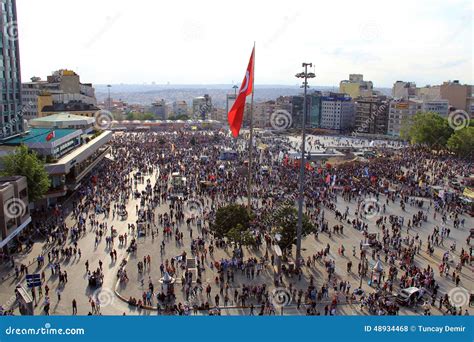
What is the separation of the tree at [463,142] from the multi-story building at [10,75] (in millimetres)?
56195

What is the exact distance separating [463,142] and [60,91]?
63351mm

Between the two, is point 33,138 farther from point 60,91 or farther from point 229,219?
point 60,91

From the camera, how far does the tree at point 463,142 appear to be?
212 ft

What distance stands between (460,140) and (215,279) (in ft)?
179

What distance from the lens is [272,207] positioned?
35969 millimetres

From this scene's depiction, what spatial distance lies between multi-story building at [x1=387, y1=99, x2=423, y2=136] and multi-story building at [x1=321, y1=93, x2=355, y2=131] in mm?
16200

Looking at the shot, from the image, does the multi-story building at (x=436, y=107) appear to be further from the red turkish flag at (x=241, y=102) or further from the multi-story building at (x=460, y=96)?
the red turkish flag at (x=241, y=102)

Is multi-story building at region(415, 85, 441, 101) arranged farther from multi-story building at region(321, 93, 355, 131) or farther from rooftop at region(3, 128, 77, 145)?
rooftop at region(3, 128, 77, 145)

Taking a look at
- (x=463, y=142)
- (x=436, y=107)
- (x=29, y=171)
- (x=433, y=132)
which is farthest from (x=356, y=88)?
(x=29, y=171)

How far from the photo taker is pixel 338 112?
117812mm

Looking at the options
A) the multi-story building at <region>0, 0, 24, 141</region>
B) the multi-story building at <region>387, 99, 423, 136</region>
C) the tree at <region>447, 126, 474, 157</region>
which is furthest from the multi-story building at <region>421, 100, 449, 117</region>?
the multi-story building at <region>0, 0, 24, 141</region>

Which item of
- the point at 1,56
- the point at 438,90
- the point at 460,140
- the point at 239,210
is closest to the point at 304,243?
the point at 239,210

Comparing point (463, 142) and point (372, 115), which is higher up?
point (372, 115)

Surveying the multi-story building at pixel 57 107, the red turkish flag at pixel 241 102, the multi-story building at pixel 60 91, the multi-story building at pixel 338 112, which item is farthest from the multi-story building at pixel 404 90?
the red turkish flag at pixel 241 102
